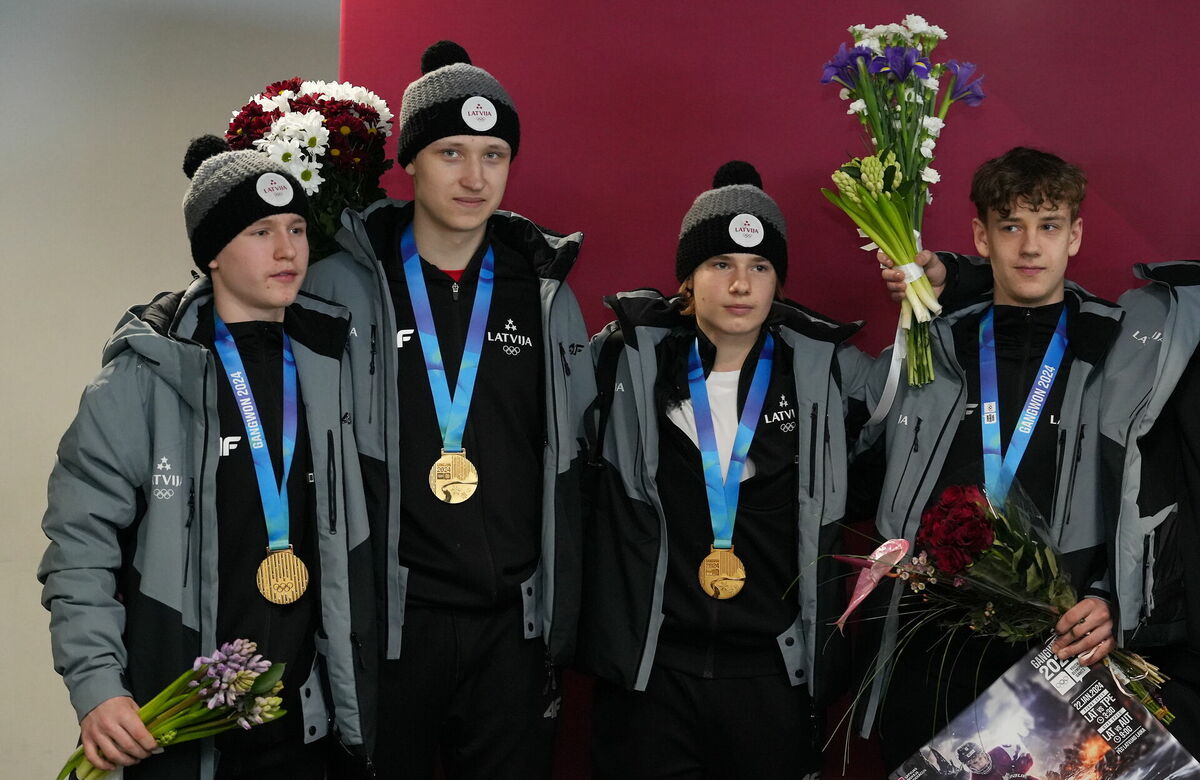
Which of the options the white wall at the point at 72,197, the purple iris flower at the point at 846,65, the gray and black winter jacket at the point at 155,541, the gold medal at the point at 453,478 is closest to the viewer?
the gray and black winter jacket at the point at 155,541

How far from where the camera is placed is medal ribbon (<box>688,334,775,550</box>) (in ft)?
9.50

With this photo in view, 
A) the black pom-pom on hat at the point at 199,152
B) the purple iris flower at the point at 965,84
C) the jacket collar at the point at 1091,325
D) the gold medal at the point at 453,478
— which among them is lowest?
the gold medal at the point at 453,478

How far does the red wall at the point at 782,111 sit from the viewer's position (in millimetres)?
3590

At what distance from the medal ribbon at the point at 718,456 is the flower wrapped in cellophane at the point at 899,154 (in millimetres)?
386

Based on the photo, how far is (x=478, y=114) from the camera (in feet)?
9.74

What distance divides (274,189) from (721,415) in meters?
1.20

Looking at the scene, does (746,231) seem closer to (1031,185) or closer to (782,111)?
(1031,185)

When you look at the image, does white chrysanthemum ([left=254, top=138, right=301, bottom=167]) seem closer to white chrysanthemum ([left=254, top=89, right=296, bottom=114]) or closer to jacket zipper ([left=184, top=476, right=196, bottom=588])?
white chrysanthemum ([left=254, top=89, right=296, bottom=114])

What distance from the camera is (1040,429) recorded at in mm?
2855

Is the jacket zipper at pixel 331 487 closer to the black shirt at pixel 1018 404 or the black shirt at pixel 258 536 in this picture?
the black shirt at pixel 258 536

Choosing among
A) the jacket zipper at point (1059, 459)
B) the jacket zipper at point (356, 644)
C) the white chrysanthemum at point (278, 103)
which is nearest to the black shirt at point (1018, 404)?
the jacket zipper at point (1059, 459)

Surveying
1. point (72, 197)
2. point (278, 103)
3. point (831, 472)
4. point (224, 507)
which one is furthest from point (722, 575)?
point (72, 197)

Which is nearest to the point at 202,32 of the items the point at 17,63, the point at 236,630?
the point at 17,63

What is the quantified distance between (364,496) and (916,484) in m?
1.32
